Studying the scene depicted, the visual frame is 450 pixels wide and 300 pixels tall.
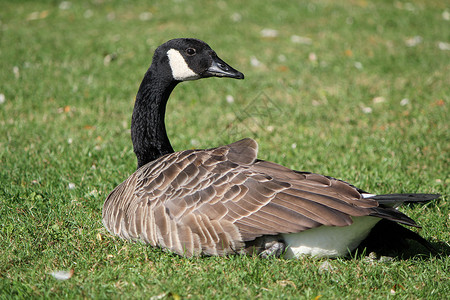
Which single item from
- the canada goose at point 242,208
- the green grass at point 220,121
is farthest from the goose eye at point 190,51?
the green grass at point 220,121

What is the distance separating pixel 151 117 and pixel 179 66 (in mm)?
526

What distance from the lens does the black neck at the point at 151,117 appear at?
467 cm

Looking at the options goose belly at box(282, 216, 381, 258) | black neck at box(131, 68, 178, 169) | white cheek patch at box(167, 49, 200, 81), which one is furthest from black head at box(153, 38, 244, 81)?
goose belly at box(282, 216, 381, 258)

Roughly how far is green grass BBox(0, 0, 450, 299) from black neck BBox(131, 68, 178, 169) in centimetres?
70

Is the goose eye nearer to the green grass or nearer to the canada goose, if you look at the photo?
the canada goose

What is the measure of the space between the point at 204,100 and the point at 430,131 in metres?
3.13

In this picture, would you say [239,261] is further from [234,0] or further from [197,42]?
[234,0]

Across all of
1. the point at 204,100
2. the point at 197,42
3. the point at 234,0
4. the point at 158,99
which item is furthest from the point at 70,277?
the point at 234,0

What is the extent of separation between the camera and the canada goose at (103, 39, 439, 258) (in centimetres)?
342

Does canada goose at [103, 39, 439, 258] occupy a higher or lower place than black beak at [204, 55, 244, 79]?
lower

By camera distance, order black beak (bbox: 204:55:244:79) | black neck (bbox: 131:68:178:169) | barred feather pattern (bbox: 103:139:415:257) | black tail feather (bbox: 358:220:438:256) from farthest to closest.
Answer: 1. black neck (bbox: 131:68:178:169)
2. black beak (bbox: 204:55:244:79)
3. black tail feather (bbox: 358:220:438:256)
4. barred feather pattern (bbox: 103:139:415:257)

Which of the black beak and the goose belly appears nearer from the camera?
the goose belly

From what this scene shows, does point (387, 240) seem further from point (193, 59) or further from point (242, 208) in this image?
point (193, 59)

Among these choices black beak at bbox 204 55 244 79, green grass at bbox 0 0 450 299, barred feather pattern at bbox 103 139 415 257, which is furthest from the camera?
black beak at bbox 204 55 244 79
